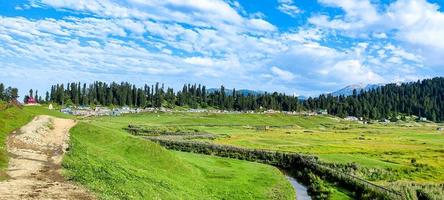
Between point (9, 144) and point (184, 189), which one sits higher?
point (9, 144)

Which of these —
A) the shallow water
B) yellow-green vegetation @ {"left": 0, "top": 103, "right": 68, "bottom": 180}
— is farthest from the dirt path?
the shallow water

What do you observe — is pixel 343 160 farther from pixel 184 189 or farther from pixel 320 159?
pixel 184 189

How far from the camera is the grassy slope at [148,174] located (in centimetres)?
3612

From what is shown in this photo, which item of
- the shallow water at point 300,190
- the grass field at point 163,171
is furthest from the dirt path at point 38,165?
the shallow water at point 300,190

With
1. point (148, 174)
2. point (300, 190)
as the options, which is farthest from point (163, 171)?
point (300, 190)

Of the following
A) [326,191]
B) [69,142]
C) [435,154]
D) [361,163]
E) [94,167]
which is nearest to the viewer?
[94,167]

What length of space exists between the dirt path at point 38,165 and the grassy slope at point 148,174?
121 cm

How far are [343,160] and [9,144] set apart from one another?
57940mm

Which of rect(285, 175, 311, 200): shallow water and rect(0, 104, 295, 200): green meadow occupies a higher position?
rect(0, 104, 295, 200): green meadow

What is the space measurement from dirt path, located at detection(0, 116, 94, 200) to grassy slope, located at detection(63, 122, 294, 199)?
1.21m

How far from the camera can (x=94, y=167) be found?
4012cm

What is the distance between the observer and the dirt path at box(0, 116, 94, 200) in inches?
1145

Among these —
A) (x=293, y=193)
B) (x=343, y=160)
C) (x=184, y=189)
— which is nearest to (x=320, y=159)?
(x=343, y=160)

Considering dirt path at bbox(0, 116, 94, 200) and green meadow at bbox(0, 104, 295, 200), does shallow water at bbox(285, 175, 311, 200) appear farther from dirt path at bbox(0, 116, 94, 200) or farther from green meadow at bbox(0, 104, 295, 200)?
dirt path at bbox(0, 116, 94, 200)
